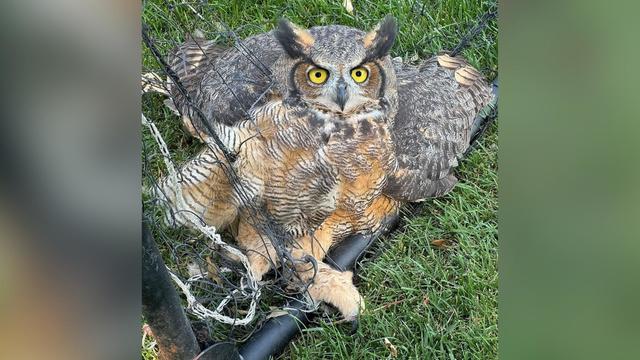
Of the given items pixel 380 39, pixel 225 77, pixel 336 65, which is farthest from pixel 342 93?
pixel 225 77

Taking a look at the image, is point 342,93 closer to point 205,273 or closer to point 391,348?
point 205,273

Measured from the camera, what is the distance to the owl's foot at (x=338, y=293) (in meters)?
1.77

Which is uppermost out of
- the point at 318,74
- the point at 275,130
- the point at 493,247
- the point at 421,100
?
the point at 318,74

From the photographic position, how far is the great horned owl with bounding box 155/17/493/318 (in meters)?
1.62

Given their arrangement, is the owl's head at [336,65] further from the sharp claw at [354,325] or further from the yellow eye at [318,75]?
the sharp claw at [354,325]

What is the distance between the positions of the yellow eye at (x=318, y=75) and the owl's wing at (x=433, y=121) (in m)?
0.32

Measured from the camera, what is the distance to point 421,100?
1916 mm
